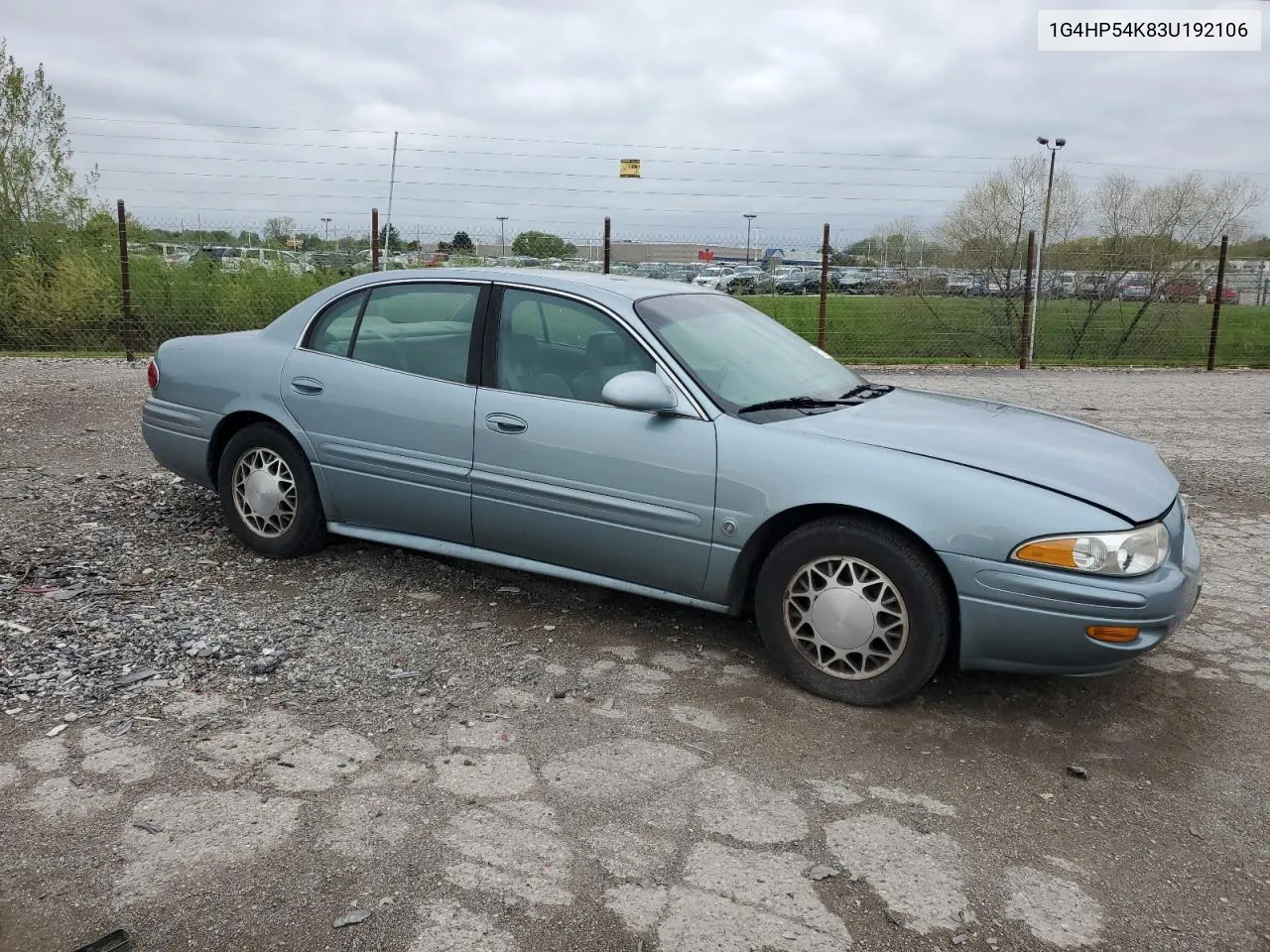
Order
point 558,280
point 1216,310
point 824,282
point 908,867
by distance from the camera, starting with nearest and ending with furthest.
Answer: point 908,867
point 558,280
point 824,282
point 1216,310

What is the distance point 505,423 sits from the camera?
446 centimetres

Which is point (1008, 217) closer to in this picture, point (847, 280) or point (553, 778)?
point (847, 280)

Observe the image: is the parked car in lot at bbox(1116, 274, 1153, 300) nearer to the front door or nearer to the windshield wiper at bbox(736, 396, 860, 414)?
the windshield wiper at bbox(736, 396, 860, 414)

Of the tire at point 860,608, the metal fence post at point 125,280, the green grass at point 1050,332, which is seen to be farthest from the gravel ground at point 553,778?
the green grass at point 1050,332

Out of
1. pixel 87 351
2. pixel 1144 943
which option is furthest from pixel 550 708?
pixel 87 351

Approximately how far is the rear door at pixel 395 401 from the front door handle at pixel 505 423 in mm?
109

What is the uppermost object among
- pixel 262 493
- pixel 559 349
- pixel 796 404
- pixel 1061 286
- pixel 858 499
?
pixel 1061 286

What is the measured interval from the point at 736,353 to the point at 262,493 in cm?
243

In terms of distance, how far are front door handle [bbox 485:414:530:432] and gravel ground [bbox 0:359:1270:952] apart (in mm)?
835

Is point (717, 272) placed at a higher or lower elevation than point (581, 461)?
higher

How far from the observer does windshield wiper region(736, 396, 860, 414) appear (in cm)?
420

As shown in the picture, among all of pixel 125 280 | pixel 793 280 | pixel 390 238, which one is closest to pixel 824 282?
pixel 793 280

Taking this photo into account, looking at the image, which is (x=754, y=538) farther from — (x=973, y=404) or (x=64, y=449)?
(x=64, y=449)

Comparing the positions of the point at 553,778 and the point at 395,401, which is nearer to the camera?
the point at 553,778
